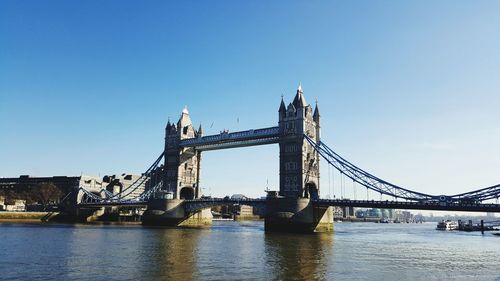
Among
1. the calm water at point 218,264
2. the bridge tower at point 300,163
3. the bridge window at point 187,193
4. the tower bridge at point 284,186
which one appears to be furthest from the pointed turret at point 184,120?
the calm water at point 218,264

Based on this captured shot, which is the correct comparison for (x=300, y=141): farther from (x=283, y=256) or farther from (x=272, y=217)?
(x=283, y=256)

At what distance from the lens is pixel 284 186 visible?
271 feet

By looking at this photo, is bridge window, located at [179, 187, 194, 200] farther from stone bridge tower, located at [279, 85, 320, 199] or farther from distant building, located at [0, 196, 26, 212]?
distant building, located at [0, 196, 26, 212]

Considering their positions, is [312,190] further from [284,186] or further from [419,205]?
[419,205]

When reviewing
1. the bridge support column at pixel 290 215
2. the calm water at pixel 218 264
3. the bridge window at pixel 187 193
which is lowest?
the calm water at pixel 218 264

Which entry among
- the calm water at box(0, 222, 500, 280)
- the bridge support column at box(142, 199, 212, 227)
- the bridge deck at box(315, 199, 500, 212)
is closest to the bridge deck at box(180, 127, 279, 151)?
the bridge support column at box(142, 199, 212, 227)

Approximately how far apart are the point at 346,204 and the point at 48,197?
90.3 meters

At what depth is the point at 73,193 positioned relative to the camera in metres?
116

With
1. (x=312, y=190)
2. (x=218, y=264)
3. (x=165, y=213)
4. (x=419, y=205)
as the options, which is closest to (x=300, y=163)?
(x=312, y=190)

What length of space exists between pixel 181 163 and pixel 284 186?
3050 centimetres

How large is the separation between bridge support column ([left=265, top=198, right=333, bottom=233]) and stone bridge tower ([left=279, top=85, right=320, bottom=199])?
26.3 ft

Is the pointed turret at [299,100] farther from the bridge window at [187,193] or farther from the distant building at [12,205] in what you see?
the distant building at [12,205]

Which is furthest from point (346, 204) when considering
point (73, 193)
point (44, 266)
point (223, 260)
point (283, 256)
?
point (73, 193)

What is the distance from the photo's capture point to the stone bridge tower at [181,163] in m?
101
